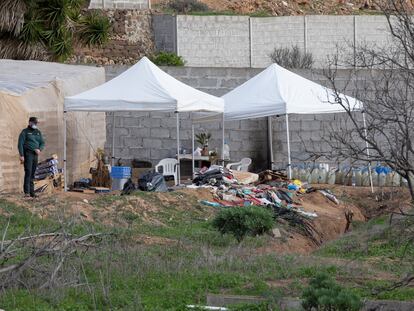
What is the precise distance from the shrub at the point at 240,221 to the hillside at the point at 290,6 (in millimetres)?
32428

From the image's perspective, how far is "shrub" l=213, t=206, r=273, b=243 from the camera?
17516 mm

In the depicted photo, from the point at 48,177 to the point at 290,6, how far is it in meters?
30.3

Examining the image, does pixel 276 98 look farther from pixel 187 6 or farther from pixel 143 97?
pixel 187 6

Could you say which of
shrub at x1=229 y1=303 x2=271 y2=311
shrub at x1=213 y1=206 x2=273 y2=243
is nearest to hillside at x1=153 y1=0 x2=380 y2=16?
shrub at x1=213 y1=206 x2=273 y2=243

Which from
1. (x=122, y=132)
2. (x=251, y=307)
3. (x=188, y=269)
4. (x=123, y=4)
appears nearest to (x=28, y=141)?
(x=122, y=132)

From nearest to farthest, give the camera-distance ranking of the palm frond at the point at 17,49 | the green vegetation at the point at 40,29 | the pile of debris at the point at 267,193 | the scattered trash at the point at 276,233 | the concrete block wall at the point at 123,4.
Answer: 1. the scattered trash at the point at 276,233
2. the pile of debris at the point at 267,193
3. the green vegetation at the point at 40,29
4. the palm frond at the point at 17,49
5. the concrete block wall at the point at 123,4

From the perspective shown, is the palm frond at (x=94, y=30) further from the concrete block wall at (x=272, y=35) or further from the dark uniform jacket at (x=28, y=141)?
the concrete block wall at (x=272, y=35)

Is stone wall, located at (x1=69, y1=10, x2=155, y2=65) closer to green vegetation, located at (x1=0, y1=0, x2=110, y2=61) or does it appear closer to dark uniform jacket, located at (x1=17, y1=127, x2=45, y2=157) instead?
green vegetation, located at (x1=0, y1=0, x2=110, y2=61)

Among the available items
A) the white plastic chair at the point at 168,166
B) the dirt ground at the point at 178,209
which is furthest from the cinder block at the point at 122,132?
the dirt ground at the point at 178,209

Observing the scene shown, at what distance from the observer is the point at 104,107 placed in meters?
24.5

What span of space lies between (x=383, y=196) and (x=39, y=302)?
15.6 meters

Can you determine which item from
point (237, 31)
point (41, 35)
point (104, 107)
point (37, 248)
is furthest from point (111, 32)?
point (37, 248)

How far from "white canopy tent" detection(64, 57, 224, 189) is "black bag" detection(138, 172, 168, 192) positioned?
0.96m

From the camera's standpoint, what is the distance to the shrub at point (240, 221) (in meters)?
17.5
